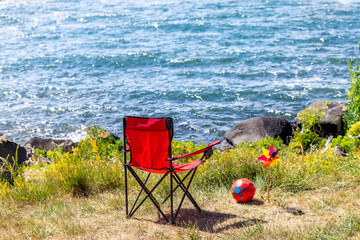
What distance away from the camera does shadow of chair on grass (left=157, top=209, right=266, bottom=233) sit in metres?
4.70

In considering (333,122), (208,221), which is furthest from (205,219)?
(333,122)

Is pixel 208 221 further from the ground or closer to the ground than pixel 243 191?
closer to the ground

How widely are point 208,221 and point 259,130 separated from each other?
5804 millimetres

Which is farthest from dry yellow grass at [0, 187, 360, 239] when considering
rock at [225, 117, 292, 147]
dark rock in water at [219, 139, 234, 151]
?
rock at [225, 117, 292, 147]

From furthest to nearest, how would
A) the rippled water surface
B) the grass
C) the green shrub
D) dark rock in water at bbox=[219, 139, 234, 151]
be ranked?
the rippled water surface → dark rock in water at bbox=[219, 139, 234, 151] → the green shrub → the grass

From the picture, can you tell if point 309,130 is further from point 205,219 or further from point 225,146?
point 205,219

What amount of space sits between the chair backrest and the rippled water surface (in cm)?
643

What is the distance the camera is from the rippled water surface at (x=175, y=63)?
13070mm

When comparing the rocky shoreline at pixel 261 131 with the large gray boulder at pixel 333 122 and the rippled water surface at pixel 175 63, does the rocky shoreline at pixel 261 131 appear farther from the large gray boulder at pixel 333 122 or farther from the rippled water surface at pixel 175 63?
the rippled water surface at pixel 175 63

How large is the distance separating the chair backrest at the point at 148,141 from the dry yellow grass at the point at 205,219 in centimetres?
70

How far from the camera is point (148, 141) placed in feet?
15.8

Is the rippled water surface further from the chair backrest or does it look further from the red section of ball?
the chair backrest

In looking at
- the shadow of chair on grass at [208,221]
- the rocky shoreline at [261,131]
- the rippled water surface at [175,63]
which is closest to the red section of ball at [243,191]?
the shadow of chair on grass at [208,221]

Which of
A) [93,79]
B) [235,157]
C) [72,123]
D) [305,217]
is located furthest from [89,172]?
[93,79]
